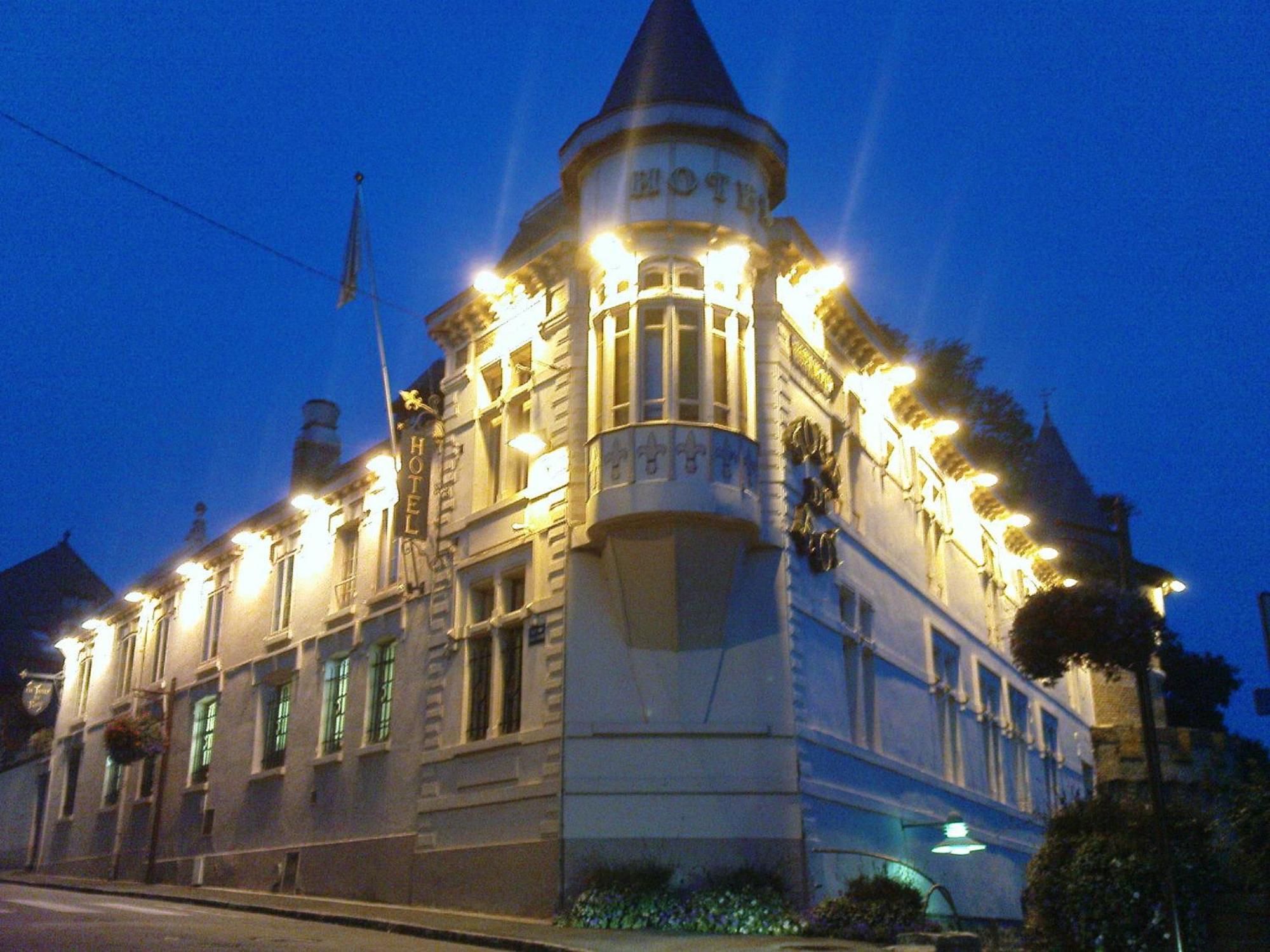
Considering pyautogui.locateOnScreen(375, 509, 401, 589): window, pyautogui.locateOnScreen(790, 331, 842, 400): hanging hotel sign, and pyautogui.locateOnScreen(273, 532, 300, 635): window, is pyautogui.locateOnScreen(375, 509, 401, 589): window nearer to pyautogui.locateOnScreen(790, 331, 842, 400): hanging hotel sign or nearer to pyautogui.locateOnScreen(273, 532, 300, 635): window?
pyautogui.locateOnScreen(273, 532, 300, 635): window

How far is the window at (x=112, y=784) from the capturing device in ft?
117

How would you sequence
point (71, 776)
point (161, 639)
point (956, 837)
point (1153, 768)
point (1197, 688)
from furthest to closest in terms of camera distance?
point (1197, 688) < point (71, 776) < point (161, 639) < point (956, 837) < point (1153, 768)

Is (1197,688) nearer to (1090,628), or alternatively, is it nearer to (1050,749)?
(1050,749)

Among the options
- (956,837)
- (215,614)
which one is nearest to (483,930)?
(956,837)

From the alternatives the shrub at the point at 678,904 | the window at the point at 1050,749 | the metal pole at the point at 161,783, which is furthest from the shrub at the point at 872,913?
the metal pole at the point at 161,783

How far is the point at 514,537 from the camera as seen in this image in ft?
73.6

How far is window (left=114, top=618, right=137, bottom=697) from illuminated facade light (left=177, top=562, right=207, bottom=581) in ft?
14.2

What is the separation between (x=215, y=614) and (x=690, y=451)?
1831 centimetres

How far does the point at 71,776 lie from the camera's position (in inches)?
1578

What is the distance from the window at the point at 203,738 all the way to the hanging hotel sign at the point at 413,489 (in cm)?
984

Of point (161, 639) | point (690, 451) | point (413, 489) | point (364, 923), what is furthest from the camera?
point (161, 639)

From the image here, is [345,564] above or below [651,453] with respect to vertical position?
above

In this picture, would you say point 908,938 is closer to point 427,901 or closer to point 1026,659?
point 1026,659

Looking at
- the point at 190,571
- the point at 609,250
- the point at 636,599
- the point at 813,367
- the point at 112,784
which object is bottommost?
the point at 112,784
